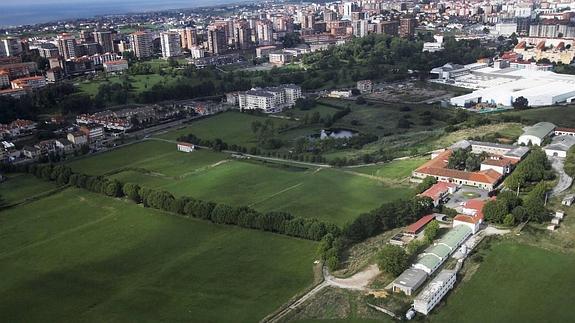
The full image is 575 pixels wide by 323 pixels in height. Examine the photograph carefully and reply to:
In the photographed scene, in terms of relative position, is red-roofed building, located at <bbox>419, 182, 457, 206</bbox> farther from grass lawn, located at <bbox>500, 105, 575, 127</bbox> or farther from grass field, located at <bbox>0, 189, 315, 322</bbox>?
grass lawn, located at <bbox>500, 105, 575, 127</bbox>

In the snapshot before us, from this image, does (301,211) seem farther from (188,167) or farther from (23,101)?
(23,101)

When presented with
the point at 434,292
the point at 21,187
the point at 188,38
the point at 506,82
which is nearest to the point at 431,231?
the point at 434,292

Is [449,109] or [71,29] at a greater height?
[71,29]

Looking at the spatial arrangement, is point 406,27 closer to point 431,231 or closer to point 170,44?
point 170,44

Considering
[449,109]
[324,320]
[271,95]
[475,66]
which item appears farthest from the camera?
[475,66]

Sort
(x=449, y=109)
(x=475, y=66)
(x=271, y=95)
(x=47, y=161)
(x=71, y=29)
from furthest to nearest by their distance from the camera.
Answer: (x=71, y=29), (x=475, y=66), (x=271, y=95), (x=449, y=109), (x=47, y=161)

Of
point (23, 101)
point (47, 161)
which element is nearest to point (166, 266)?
point (47, 161)

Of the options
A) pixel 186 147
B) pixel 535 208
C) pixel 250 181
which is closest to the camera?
pixel 535 208
